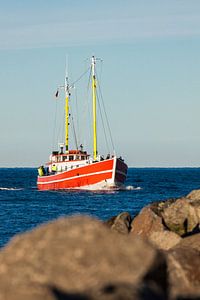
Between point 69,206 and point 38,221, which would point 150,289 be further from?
point 69,206

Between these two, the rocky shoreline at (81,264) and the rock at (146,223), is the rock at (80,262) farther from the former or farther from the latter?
the rock at (146,223)

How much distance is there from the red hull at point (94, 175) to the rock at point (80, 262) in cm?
7397

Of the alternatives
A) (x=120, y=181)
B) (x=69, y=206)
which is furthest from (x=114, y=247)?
(x=120, y=181)

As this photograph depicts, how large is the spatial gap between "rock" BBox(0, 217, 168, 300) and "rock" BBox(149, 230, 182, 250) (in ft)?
25.4

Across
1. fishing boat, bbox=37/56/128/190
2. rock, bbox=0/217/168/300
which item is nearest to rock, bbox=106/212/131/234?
rock, bbox=0/217/168/300

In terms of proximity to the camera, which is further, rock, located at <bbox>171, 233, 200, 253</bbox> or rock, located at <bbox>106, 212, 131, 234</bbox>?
rock, located at <bbox>106, 212, 131, 234</bbox>

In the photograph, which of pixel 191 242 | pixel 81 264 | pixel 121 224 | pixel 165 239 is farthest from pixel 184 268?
pixel 121 224

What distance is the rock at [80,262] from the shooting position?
25.1 ft

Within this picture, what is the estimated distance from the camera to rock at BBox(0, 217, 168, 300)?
25.1 ft

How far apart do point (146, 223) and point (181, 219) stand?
99cm

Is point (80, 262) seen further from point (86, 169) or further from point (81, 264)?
point (86, 169)

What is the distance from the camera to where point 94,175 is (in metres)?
84.6

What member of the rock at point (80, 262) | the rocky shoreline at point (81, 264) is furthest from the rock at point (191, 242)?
the rock at point (80, 262)

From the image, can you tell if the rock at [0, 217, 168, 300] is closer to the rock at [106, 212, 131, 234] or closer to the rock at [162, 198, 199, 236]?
the rock at [162, 198, 199, 236]
